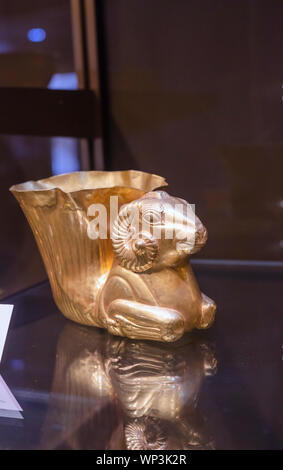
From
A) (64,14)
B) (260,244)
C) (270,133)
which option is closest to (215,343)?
(260,244)

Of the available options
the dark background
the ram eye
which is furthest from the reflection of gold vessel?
the dark background

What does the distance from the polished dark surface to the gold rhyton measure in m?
0.06

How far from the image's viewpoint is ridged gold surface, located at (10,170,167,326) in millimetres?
1067

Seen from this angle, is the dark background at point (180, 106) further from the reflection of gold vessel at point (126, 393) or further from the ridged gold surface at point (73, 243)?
the reflection of gold vessel at point (126, 393)

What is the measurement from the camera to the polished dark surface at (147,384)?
71cm

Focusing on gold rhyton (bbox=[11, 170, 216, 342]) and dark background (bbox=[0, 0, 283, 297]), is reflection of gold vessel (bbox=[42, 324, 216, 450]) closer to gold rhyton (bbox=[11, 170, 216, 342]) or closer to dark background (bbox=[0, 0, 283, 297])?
gold rhyton (bbox=[11, 170, 216, 342])

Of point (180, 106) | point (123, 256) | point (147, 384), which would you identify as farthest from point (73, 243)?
point (180, 106)

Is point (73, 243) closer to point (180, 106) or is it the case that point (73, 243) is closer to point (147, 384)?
point (147, 384)

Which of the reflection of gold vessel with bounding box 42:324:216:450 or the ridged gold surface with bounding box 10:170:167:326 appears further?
the ridged gold surface with bounding box 10:170:167:326

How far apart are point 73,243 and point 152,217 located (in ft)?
0.75

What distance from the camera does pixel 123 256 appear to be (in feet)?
3.31

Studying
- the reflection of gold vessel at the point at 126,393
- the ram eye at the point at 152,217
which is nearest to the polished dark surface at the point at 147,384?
the reflection of gold vessel at the point at 126,393

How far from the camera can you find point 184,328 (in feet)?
3.31

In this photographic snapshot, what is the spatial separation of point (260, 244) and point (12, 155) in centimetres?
90
